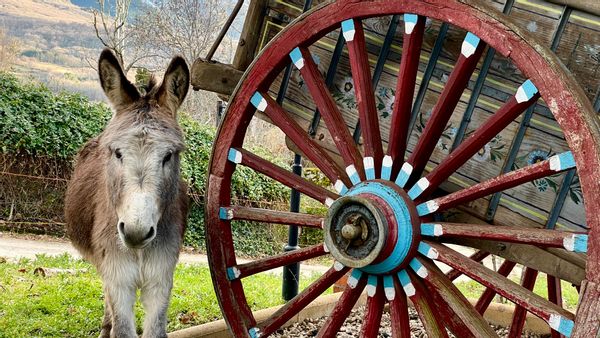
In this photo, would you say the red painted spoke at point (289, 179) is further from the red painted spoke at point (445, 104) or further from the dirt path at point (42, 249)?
the dirt path at point (42, 249)

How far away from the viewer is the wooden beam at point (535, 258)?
2.74m

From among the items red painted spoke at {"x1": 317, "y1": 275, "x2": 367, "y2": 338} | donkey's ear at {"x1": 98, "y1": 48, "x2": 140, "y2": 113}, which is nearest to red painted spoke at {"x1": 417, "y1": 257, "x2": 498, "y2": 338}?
red painted spoke at {"x1": 317, "y1": 275, "x2": 367, "y2": 338}

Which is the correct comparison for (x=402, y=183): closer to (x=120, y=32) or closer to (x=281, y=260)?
(x=281, y=260)

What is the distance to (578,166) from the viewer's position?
221 centimetres

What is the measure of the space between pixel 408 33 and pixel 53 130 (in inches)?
351

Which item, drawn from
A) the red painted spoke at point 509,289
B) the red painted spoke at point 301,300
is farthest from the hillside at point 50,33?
the red painted spoke at point 509,289

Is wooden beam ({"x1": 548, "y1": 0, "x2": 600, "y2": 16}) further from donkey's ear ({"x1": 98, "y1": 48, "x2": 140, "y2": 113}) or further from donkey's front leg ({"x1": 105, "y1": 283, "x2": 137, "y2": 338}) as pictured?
Result: donkey's front leg ({"x1": 105, "y1": 283, "x2": 137, "y2": 338})

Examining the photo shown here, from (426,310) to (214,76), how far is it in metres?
1.83

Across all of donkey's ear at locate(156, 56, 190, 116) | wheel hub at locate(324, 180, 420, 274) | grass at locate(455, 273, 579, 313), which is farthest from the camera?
grass at locate(455, 273, 579, 313)

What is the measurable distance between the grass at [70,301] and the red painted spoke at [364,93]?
2.57 m

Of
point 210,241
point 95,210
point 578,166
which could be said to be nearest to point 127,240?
point 210,241

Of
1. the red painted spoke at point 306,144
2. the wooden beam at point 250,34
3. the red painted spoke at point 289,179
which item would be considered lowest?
the red painted spoke at point 289,179

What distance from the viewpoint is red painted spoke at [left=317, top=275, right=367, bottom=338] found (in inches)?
119

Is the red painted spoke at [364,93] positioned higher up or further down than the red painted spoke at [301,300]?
higher up
